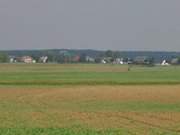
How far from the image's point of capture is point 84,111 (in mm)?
31328

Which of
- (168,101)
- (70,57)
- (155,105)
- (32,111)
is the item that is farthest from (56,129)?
(70,57)

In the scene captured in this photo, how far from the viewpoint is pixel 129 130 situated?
2250cm

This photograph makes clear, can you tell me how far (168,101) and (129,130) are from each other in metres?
17.2

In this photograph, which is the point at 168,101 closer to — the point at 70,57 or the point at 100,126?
the point at 100,126

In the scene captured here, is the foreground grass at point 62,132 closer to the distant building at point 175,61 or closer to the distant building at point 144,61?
the distant building at point 144,61

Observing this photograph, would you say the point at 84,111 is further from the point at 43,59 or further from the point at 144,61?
the point at 43,59

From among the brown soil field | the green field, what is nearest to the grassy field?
the brown soil field

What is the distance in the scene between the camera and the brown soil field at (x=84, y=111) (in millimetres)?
24984

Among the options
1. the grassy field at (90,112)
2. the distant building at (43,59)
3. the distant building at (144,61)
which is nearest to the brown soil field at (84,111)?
the grassy field at (90,112)

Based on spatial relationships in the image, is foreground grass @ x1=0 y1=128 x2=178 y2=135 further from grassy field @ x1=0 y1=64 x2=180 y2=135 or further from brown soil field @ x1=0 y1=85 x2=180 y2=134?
brown soil field @ x1=0 y1=85 x2=180 y2=134

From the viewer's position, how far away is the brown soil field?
2498 cm

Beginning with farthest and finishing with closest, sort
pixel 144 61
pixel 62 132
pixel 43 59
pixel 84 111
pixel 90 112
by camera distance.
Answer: pixel 43 59, pixel 144 61, pixel 84 111, pixel 90 112, pixel 62 132

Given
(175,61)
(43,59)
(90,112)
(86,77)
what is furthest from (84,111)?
(43,59)

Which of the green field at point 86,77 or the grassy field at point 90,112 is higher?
the grassy field at point 90,112
